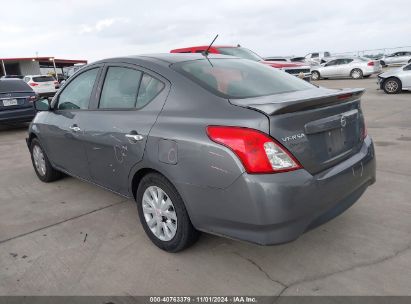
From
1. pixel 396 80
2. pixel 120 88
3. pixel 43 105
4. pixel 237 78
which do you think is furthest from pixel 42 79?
pixel 237 78

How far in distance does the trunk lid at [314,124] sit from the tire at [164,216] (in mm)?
858

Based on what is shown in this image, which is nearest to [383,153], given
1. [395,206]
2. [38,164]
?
[395,206]

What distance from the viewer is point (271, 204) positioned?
2.31m

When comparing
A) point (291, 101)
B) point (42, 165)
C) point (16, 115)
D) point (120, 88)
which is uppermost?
point (120, 88)

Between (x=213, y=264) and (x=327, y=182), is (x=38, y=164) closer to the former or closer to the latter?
(x=213, y=264)

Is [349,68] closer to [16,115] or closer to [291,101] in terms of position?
[16,115]

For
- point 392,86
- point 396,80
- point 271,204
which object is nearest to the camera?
point 271,204

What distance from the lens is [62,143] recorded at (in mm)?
4207

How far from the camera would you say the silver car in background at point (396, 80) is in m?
13.5

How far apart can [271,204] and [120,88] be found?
6.09ft

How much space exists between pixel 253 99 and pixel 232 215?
Answer: 33.4 inches

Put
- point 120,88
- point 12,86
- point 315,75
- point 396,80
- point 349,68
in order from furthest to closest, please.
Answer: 1. point 315,75
2. point 349,68
3. point 396,80
4. point 12,86
5. point 120,88

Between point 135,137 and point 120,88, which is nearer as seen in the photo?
point 135,137

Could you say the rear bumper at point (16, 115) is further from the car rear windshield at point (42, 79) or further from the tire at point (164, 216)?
the car rear windshield at point (42, 79)
